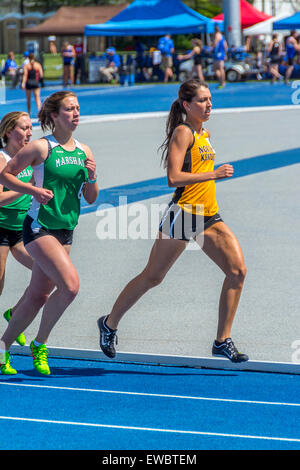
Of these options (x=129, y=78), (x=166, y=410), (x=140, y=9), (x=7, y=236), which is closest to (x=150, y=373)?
(x=166, y=410)

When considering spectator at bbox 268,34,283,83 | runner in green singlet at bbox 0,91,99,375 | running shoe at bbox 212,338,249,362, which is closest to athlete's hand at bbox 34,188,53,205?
runner in green singlet at bbox 0,91,99,375

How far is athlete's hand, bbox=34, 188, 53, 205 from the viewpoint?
5195 millimetres

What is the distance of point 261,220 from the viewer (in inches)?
416

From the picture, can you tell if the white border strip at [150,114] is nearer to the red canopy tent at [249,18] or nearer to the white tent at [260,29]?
the white tent at [260,29]

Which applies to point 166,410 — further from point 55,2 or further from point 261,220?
point 55,2

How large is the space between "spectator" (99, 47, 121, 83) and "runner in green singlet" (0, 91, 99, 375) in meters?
35.4

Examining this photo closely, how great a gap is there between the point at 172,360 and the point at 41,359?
0.91 meters

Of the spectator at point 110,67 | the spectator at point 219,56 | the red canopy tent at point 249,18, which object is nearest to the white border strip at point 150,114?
the spectator at point 219,56

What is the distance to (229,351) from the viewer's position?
561cm

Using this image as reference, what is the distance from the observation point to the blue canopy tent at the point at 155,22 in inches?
1655

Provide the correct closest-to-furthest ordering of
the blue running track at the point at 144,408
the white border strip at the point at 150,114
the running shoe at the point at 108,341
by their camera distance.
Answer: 1. the blue running track at the point at 144,408
2. the running shoe at the point at 108,341
3. the white border strip at the point at 150,114

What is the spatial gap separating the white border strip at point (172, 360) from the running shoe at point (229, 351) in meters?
0.12
